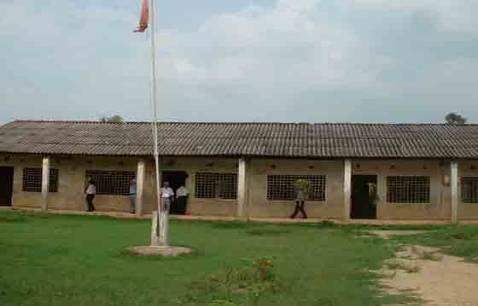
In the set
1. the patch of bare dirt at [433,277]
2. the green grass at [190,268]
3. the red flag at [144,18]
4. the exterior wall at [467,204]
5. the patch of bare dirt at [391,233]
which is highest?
the red flag at [144,18]

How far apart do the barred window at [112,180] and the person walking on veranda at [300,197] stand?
6.34m

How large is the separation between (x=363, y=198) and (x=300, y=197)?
275 cm

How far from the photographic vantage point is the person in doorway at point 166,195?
23203mm

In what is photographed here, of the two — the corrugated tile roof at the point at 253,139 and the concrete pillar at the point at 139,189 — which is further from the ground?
the corrugated tile roof at the point at 253,139

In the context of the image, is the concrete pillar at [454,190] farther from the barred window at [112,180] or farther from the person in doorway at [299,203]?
the barred window at [112,180]

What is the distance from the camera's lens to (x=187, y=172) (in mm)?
25219

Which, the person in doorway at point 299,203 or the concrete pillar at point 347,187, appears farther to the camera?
the person in doorway at point 299,203

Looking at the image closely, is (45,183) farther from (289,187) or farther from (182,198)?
(289,187)

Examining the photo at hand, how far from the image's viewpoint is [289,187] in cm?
2459

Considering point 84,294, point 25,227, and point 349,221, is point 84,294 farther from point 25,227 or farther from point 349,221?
point 349,221

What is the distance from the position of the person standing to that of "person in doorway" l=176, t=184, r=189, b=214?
4013 mm

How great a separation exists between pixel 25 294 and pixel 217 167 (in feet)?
55.1

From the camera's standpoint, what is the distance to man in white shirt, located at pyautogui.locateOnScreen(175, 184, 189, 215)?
81.2 ft

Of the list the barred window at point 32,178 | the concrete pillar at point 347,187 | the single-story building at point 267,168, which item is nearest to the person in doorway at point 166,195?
the single-story building at point 267,168
